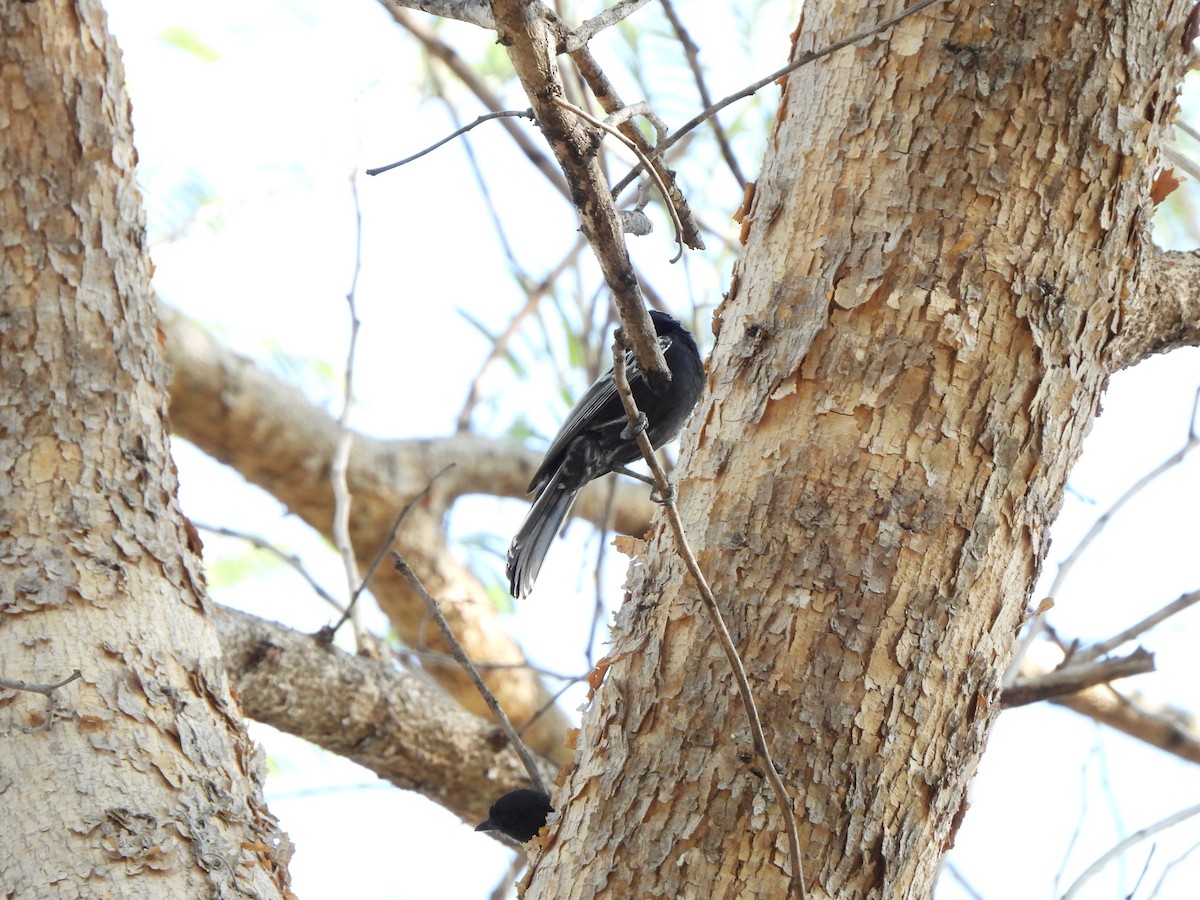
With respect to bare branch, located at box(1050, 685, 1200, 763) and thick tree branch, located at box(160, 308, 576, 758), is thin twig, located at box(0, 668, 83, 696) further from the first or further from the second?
bare branch, located at box(1050, 685, 1200, 763)

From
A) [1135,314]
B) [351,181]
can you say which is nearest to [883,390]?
[1135,314]

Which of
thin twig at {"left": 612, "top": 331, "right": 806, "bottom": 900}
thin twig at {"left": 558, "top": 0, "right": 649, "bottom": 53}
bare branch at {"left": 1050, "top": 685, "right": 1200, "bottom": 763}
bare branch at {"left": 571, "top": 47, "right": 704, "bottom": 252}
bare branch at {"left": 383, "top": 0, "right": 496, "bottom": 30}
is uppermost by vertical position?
bare branch at {"left": 1050, "top": 685, "right": 1200, "bottom": 763}

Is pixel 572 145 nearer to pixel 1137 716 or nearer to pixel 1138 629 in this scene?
pixel 1138 629

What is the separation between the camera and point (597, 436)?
3508 mm

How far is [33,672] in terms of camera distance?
2.22 metres

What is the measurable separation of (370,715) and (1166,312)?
2.44 m

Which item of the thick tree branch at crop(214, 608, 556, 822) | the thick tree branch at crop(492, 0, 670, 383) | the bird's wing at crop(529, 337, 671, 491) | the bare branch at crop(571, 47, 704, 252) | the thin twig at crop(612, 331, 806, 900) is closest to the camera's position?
the thick tree branch at crop(492, 0, 670, 383)

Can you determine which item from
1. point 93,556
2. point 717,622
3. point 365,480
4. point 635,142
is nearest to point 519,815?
point 93,556

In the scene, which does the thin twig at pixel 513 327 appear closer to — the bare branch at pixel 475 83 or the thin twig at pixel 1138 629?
the bare branch at pixel 475 83

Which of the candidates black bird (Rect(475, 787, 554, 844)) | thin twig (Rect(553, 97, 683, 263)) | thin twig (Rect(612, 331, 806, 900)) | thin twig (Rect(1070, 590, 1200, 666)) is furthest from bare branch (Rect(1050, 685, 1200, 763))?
thin twig (Rect(553, 97, 683, 263))

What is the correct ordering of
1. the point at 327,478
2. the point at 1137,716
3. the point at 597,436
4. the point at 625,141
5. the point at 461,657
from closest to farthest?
the point at 625,141, the point at 461,657, the point at 597,436, the point at 1137,716, the point at 327,478

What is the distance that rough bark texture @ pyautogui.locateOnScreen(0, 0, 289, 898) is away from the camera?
2.00 meters

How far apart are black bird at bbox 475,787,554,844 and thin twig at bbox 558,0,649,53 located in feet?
6.50

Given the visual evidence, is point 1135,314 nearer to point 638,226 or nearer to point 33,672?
point 638,226
